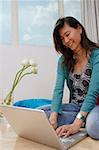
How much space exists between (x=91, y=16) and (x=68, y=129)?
6.46 ft

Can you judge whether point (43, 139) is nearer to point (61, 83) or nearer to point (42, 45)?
point (61, 83)

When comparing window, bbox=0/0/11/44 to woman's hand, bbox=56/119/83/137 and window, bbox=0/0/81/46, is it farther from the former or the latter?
woman's hand, bbox=56/119/83/137

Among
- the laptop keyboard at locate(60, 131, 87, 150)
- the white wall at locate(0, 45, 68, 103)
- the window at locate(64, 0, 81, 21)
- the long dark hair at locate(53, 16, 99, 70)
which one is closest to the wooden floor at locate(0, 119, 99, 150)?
the laptop keyboard at locate(60, 131, 87, 150)

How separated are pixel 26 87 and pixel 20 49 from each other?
444 mm

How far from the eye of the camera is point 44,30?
116 inches

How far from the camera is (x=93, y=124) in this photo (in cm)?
132

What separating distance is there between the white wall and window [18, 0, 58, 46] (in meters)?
0.13

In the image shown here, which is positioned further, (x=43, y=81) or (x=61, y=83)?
(x=43, y=81)

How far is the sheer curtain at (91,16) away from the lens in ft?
9.66

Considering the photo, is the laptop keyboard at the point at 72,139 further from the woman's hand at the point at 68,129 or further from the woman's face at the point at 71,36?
the woman's face at the point at 71,36


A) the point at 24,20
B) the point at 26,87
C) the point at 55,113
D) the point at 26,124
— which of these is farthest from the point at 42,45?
the point at 26,124

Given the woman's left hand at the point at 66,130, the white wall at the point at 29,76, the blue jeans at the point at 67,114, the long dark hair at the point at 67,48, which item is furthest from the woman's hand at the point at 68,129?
the white wall at the point at 29,76

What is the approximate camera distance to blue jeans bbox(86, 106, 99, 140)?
131 centimetres

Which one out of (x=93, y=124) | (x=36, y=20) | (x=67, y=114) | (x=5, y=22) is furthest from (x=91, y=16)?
(x=93, y=124)
